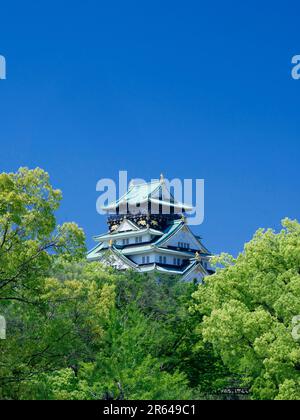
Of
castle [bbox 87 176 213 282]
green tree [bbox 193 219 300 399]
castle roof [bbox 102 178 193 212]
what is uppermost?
castle roof [bbox 102 178 193 212]

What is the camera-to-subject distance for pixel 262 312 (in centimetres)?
2286

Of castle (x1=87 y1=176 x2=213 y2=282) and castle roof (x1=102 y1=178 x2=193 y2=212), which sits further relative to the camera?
castle roof (x1=102 y1=178 x2=193 y2=212)

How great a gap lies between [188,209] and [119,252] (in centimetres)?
934

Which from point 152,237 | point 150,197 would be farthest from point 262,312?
point 150,197

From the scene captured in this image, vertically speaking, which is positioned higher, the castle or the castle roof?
the castle roof

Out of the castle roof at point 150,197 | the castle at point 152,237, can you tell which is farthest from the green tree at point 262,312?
the castle roof at point 150,197

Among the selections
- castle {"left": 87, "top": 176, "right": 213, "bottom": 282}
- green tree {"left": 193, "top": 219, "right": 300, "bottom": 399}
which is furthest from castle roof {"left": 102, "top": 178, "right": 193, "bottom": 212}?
green tree {"left": 193, "top": 219, "right": 300, "bottom": 399}

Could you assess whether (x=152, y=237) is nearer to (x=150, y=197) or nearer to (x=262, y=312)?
(x=150, y=197)

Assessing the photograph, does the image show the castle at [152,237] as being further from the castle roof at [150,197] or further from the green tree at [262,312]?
the green tree at [262,312]

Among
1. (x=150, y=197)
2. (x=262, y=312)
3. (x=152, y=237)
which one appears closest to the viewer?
(x=262, y=312)

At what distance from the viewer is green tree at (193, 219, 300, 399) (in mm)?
Answer: 22078

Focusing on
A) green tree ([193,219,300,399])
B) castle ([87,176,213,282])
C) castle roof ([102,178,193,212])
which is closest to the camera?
green tree ([193,219,300,399])

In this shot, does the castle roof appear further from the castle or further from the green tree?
the green tree
